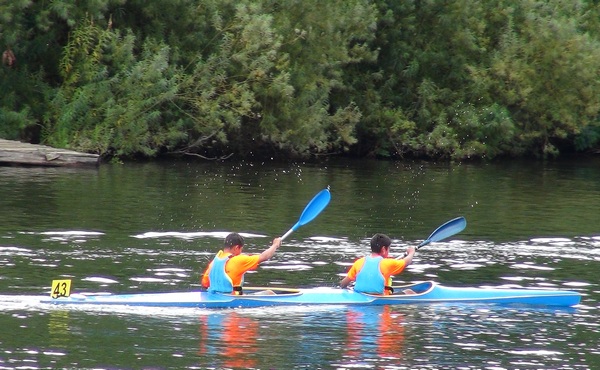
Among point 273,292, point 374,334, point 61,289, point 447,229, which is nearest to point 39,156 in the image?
point 447,229

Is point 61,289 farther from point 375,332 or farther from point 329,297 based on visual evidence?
point 375,332

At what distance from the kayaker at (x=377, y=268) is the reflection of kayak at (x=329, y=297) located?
0.13 m

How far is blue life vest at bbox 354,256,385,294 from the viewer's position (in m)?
15.8

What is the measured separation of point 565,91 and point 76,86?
1930 cm

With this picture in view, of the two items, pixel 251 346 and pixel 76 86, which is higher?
pixel 76 86

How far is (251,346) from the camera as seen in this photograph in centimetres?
1307

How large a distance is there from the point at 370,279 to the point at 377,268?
0.62 feet

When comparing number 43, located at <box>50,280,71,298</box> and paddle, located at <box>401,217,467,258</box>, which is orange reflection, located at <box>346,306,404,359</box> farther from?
number 43, located at <box>50,280,71,298</box>

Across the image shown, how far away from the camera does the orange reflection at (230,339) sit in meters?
12.5

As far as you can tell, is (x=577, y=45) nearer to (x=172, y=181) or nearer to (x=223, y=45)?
(x=223, y=45)

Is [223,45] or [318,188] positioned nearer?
[318,188]

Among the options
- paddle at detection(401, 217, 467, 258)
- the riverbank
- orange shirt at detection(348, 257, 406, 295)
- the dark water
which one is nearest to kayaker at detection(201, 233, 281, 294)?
the dark water

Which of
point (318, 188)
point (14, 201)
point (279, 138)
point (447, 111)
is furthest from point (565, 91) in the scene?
point (14, 201)

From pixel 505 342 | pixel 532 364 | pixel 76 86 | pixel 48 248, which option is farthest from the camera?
pixel 76 86
